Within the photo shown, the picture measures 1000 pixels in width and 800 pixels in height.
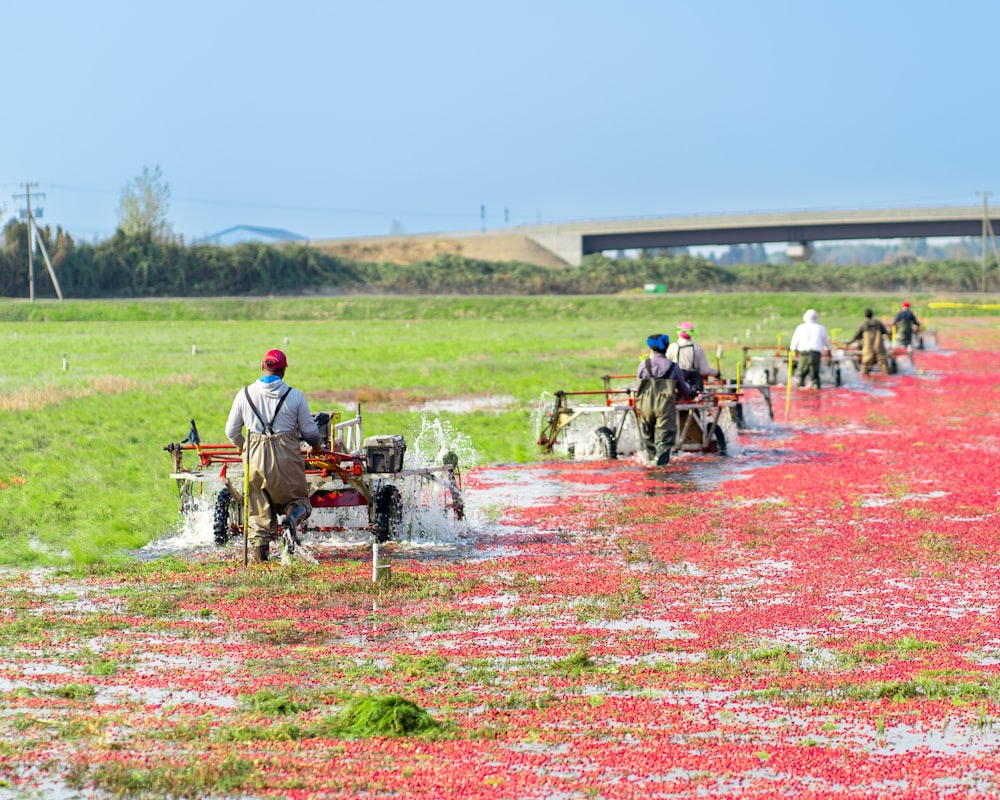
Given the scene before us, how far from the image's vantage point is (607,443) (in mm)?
22969

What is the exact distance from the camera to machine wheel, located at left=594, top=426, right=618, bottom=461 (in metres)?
23.0

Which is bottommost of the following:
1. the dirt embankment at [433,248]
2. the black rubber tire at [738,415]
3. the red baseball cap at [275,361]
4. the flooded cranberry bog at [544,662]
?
the flooded cranberry bog at [544,662]

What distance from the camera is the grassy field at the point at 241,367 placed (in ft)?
62.2

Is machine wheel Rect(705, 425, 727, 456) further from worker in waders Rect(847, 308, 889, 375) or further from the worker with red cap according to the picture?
the worker with red cap

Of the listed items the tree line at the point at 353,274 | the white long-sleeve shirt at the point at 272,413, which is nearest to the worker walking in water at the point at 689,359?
the white long-sleeve shirt at the point at 272,413

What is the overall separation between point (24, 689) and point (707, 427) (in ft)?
49.3

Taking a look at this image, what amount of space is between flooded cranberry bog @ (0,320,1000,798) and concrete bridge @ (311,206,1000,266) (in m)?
118

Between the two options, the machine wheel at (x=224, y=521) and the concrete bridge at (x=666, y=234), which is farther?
the concrete bridge at (x=666, y=234)

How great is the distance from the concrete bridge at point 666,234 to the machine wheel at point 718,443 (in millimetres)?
109631

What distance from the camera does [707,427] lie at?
23.5 m

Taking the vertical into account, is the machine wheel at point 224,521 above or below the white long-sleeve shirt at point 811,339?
below

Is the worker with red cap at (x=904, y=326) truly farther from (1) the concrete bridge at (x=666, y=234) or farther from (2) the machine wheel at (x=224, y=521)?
(1) the concrete bridge at (x=666, y=234)

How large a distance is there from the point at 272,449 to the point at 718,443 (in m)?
11.2

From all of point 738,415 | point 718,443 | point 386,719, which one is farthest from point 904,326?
point 386,719
